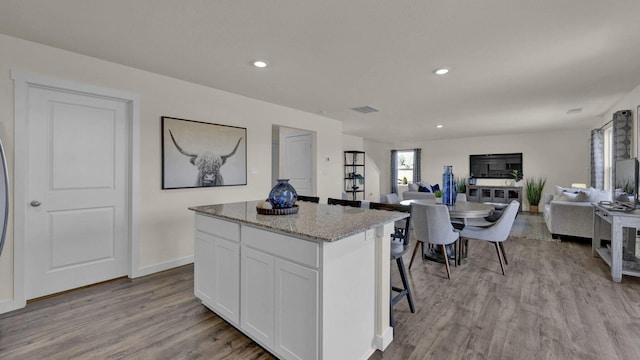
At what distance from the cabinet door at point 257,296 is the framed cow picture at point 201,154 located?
6.35 ft

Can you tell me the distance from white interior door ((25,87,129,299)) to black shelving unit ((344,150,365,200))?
5.48 m

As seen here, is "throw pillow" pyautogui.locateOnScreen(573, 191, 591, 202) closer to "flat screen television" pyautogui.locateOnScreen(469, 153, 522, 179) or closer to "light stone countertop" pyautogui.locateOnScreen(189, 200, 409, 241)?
"flat screen television" pyautogui.locateOnScreen(469, 153, 522, 179)

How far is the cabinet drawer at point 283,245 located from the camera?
4.91ft

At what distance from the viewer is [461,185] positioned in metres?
8.99

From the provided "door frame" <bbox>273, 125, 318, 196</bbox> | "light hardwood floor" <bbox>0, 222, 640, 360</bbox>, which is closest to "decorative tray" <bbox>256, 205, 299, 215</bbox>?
"light hardwood floor" <bbox>0, 222, 640, 360</bbox>

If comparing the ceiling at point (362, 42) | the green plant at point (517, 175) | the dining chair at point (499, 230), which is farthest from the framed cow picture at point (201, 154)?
the green plant at point (517, 175)

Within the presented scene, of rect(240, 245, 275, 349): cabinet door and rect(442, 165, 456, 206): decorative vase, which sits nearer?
rect(240, 245, 275, 349): cabinet door

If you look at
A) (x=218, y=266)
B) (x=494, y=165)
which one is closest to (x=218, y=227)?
(x=218, y=266)

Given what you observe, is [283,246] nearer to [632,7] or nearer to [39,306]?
[39,306]

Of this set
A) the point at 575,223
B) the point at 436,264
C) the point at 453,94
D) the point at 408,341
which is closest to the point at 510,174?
the point at 575,223

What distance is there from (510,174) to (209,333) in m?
9.06

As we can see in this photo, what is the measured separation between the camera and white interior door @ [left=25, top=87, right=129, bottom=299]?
101 inches

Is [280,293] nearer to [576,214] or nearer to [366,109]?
[366,109]

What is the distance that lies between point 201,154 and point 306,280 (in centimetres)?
263
